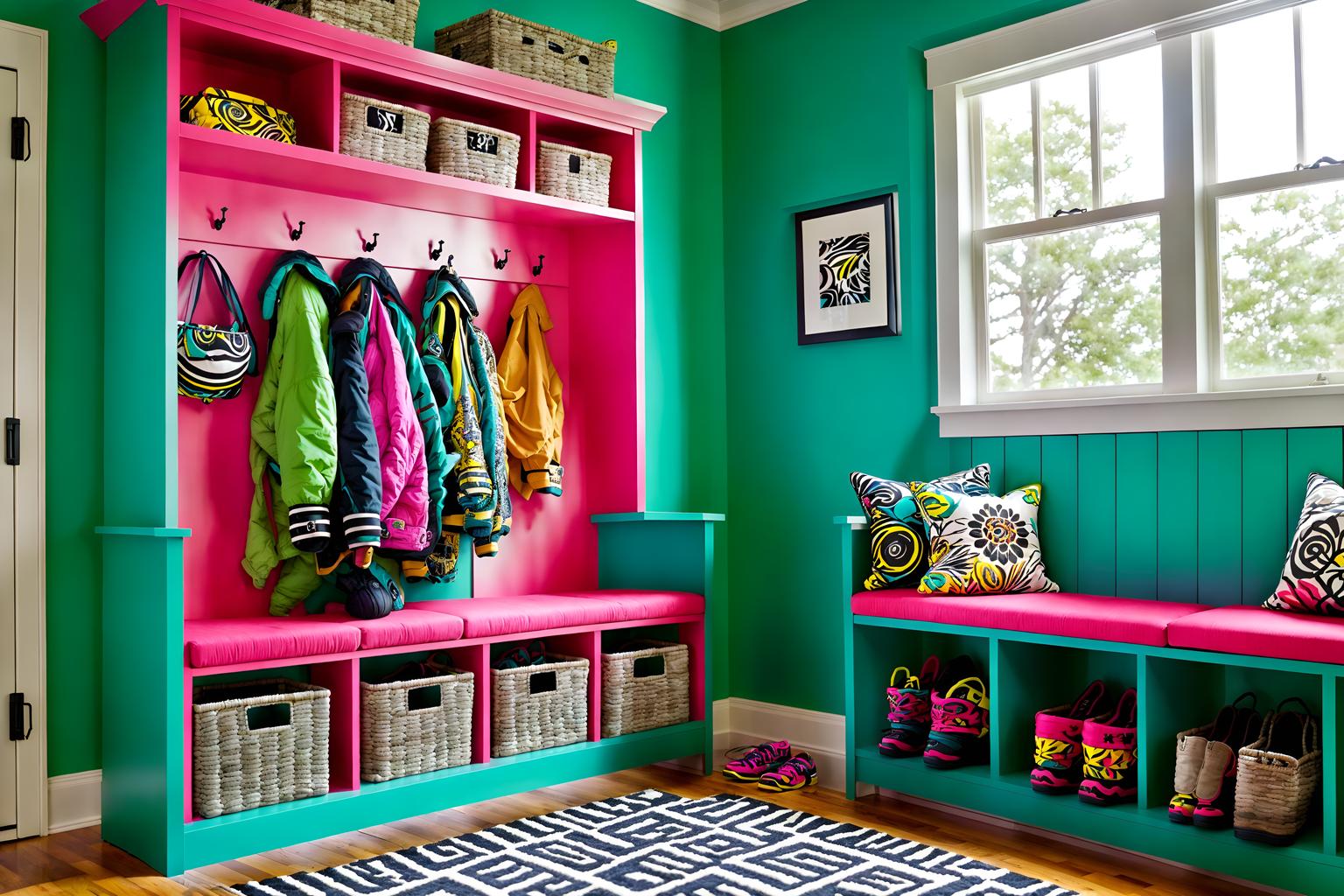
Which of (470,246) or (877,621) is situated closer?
(877,621)

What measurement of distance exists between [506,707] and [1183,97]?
2642mm

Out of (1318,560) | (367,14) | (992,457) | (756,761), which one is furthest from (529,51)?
(1318,560)

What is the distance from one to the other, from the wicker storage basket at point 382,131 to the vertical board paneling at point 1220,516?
94.9 inches

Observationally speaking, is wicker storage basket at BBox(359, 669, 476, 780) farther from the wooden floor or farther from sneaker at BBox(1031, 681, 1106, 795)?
sneaker at BBox(1031, 681, 1106, 795)

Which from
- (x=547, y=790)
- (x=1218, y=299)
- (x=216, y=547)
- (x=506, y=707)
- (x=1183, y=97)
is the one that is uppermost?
(x=1183, y=97)

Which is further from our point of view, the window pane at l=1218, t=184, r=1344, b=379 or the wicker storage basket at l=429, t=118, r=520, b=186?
the wicker storage basket at l=429, t=118, r=520, b=186

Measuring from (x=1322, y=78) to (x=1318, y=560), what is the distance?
132 cm

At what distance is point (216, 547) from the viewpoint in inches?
124

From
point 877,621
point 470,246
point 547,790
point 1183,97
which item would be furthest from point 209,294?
point 1183,97

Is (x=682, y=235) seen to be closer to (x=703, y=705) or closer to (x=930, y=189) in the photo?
(x=930, y=189)

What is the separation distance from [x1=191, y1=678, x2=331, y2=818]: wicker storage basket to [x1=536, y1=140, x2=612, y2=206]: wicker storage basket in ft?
5.82

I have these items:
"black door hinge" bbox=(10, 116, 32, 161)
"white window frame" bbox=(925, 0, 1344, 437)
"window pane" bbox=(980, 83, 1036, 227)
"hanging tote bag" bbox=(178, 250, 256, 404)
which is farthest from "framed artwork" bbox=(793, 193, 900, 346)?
"black door hinge" bbox=(10, 116, 32, 161)

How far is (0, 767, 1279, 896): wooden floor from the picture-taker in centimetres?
265

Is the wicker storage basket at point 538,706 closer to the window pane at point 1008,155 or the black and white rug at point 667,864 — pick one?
the black and white rug at point 667,864
